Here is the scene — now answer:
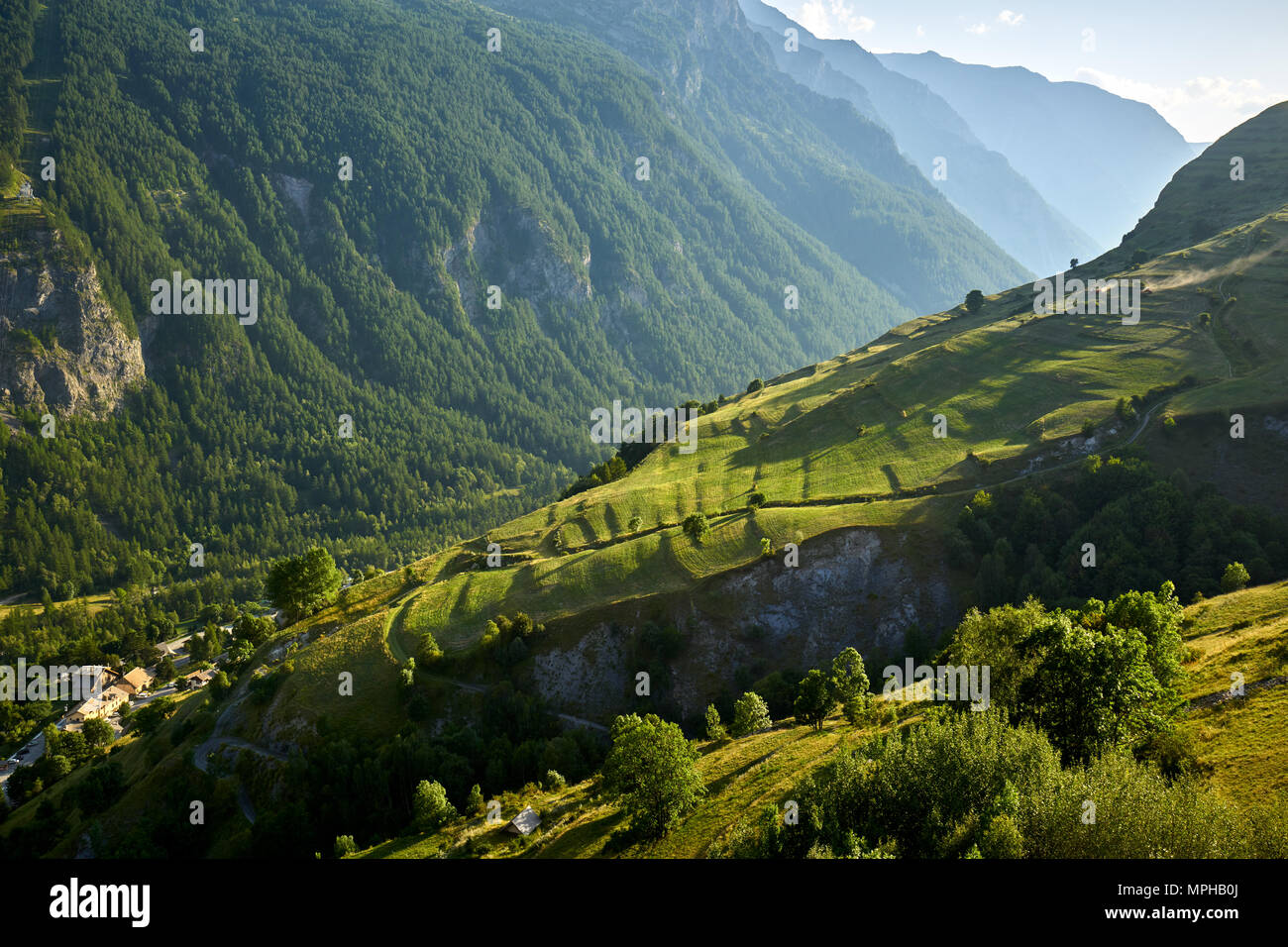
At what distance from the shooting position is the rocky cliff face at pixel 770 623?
265 feet

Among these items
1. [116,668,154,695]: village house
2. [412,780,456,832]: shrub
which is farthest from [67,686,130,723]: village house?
[412,780,456,832]: shrub

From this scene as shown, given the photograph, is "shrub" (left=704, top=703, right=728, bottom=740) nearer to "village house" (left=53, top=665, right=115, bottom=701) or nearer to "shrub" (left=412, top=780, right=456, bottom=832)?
"shrub" (left=412, top=780, right=456, bottom=832)

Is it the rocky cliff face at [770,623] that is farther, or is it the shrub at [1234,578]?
the rocky cliff face at [770,623]

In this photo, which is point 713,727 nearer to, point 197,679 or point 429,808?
point 429,808

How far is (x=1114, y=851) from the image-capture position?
91.8 feet

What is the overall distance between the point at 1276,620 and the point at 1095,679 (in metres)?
27.9

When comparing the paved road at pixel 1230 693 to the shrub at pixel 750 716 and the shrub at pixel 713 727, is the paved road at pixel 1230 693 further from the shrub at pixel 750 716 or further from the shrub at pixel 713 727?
the shrub at pixel 713 727

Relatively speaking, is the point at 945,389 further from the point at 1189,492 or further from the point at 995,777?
the point at 995,777

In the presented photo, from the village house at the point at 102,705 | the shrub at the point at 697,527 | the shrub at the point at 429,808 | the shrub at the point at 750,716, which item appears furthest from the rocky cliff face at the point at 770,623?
the village house at the point at 102,705

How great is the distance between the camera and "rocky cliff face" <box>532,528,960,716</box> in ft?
265

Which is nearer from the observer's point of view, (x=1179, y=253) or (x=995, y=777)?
(x=995, y=777)

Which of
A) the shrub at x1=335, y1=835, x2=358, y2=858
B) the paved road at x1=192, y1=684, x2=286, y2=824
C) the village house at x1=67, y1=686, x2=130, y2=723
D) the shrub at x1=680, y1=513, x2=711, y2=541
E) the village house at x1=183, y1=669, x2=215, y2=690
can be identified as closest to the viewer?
the shrub at x1=335, y1=835, x2=358, y2=858

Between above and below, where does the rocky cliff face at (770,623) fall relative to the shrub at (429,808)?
above
